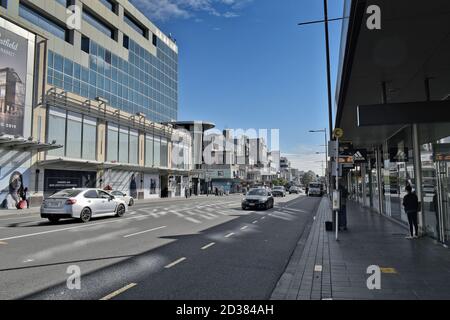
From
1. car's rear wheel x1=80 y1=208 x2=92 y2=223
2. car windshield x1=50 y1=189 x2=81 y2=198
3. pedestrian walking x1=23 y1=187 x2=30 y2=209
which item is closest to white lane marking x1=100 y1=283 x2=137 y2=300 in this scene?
car's rear wheel x1=80 y1=208 x2=92 y2=223

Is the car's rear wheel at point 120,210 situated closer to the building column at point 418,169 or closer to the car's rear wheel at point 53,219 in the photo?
the car's rear wheel at point 53,219

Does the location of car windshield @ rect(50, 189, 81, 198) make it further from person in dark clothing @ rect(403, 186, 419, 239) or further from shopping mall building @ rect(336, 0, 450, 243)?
person in dark clothing @ rect(403, 186, 419, 239)

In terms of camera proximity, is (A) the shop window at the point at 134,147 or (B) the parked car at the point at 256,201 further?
(A) the shop window at the point at 134,147

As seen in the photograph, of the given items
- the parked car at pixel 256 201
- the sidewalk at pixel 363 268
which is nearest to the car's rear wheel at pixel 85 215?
the sidewalk at pixel 363 268

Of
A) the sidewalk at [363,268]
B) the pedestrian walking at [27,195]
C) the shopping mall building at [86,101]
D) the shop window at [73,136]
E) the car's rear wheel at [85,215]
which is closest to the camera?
the sidewalk at [363,268]

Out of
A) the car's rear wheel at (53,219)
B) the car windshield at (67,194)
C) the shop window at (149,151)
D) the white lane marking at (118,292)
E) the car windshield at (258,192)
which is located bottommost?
the white lane marking at (118,292)

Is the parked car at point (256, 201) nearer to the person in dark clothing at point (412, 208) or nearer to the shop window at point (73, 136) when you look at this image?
the person in dark clothing at point (412, 208)

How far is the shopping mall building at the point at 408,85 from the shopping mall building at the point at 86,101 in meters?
23.6

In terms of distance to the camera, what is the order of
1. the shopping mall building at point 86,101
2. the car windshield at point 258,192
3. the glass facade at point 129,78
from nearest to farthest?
the car windshield at point 258,192 → the shopping mall building at point 86,101 → the glass facade at point 129,78

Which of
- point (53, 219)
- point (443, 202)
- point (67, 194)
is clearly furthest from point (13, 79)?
point (443, 202)

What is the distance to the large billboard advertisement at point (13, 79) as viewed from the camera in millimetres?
25031

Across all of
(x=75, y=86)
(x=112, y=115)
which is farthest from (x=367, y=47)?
(x=75, y=86)

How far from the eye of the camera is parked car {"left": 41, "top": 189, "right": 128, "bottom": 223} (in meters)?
14.8

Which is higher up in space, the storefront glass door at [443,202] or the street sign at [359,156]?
the street sign at [359,156]
